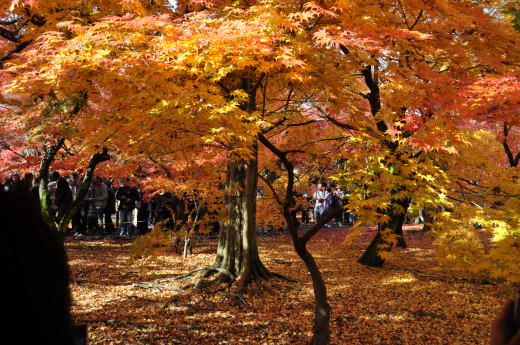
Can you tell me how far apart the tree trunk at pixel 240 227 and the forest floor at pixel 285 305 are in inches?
22.6

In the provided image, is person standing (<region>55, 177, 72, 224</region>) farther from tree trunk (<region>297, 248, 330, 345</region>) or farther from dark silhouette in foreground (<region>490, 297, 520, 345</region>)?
dark silhouette in foreground (<region>490, 297, 520, 345</region>)

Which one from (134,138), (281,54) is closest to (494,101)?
(281,54)

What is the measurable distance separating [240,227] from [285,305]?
1957mm

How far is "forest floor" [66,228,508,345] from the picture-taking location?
547cm

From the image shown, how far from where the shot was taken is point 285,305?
689 cm

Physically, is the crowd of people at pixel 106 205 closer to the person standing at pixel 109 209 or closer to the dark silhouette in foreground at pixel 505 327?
the person standing at pixel 109 209

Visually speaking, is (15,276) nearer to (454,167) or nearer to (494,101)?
(494,101)

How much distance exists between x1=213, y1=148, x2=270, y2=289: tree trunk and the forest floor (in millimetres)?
574

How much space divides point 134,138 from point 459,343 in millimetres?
5778

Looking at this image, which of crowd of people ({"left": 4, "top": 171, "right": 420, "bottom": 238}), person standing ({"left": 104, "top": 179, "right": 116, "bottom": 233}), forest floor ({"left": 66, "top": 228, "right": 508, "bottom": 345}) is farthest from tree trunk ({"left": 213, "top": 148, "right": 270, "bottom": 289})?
person standing ({"left": 104, "top": 179, "right": 116, "bottom": 233})

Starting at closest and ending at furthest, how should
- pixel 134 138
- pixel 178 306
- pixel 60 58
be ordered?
1. pixel 60 58
2. pixel 134 138
3. pixel 178 306

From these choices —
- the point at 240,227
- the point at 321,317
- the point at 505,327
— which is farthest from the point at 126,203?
the point at 505,327

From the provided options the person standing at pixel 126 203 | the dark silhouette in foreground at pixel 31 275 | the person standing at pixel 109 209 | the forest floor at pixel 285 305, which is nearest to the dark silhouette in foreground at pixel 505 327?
the dark silhouette in foreground at pixel 31 275

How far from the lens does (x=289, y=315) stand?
634cm
